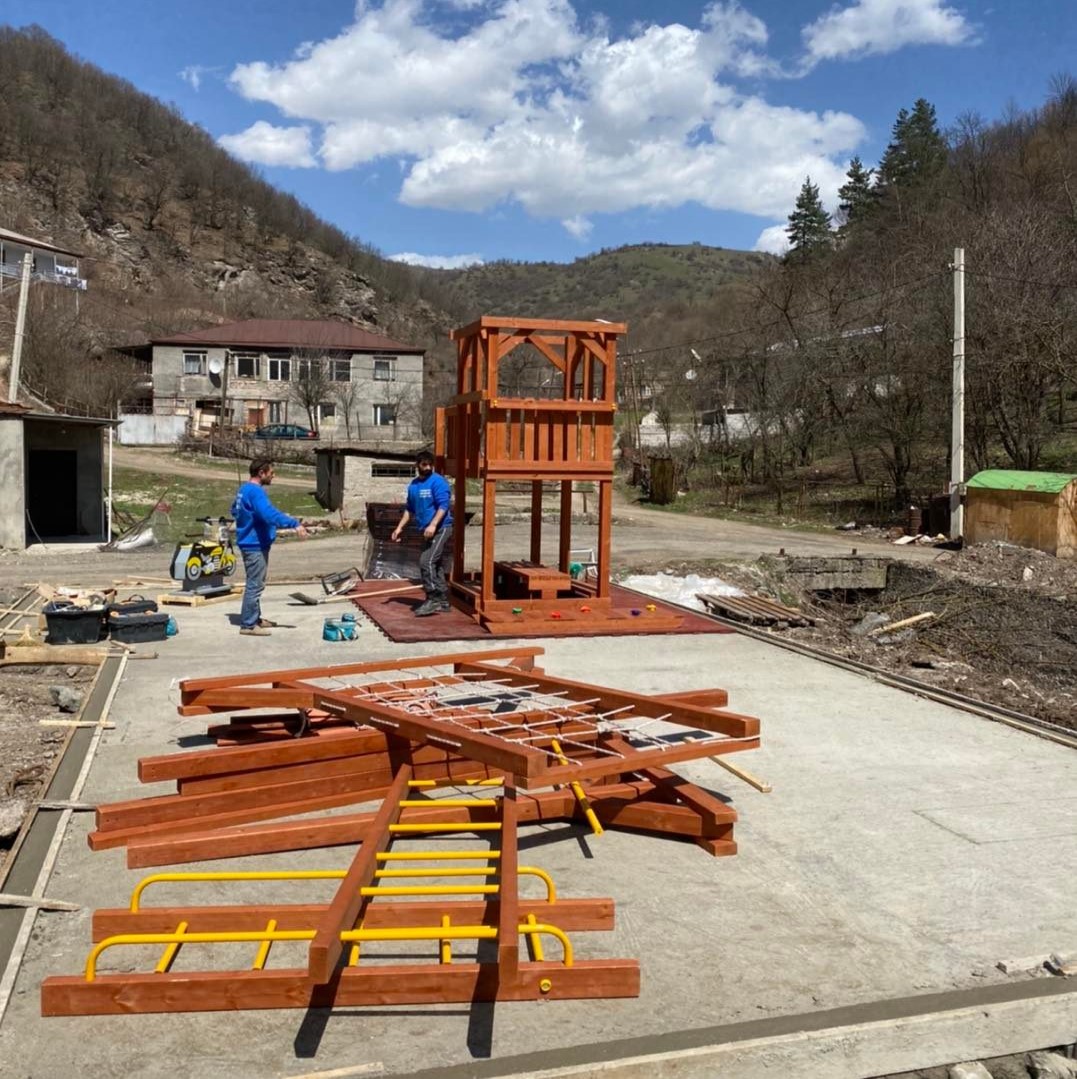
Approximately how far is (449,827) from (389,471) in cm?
2476

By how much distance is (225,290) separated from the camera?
99625 mm

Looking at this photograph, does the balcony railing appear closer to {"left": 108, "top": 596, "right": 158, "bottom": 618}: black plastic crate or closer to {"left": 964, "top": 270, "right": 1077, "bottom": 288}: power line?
{"left": 964, "top": 270, "right": 1077, "bottom": 288}: power line

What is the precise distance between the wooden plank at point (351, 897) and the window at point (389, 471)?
24319 millimetres

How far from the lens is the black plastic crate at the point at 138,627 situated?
33.9ft

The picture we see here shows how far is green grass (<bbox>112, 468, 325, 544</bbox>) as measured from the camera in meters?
28.0

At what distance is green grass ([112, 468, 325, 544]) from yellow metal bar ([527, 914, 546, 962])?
21.7 meters

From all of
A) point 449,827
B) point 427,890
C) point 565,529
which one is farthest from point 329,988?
point 565,529

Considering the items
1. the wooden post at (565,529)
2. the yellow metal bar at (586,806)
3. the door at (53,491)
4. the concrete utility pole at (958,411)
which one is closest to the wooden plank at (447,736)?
the yellow metal bar at (586,806)

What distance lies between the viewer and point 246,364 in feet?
218

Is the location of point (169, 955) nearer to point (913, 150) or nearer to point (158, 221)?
point (913, 150)

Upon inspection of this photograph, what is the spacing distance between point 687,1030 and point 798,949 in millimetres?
820

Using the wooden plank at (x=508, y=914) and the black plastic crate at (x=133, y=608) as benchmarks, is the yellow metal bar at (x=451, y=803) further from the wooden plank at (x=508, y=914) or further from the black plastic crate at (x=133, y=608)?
the black plastic crate at (x=133, y=608)

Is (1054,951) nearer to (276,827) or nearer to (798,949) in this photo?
(798,949)

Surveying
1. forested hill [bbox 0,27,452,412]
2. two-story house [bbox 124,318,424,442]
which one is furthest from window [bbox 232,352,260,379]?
forested hill [bbox 0,27,452,412]
